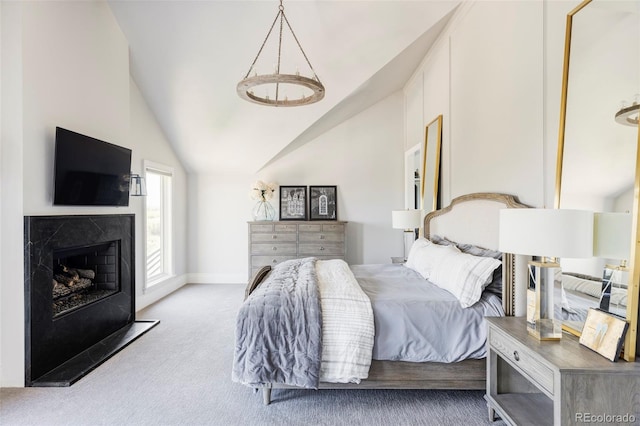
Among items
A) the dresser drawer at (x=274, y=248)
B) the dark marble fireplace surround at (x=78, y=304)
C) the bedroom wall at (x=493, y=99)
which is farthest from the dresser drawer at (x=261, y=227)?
the bedroom wall at (x=493, y=99)

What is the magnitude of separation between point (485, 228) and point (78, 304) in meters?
3.71

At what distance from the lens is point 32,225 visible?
2627 mm

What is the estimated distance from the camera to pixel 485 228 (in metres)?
2.97

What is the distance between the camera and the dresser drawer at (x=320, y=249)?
559 centimetres

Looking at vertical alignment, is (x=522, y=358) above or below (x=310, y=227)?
below

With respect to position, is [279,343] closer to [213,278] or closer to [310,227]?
[310,227]

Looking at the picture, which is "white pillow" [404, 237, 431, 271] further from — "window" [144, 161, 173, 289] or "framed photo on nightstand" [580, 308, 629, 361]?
"window" [144, 161, 173, 289]

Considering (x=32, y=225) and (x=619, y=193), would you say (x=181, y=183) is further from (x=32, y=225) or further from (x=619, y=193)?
(x=619, y=193)

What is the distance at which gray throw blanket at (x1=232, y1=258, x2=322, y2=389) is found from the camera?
2211mm

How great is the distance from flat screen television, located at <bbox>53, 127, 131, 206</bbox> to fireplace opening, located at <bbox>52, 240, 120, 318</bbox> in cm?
49

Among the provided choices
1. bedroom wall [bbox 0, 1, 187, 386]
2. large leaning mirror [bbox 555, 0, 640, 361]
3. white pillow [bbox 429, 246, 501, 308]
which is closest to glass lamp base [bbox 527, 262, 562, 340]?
large leaning mirror [bbox 555, 0, 640, 361]

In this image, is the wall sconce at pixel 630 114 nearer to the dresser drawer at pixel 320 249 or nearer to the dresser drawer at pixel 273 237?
the dresser drawer at pixel 320 249

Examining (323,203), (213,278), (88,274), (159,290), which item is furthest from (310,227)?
(88,274)

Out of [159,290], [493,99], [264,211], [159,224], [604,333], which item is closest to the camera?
[604,333]
